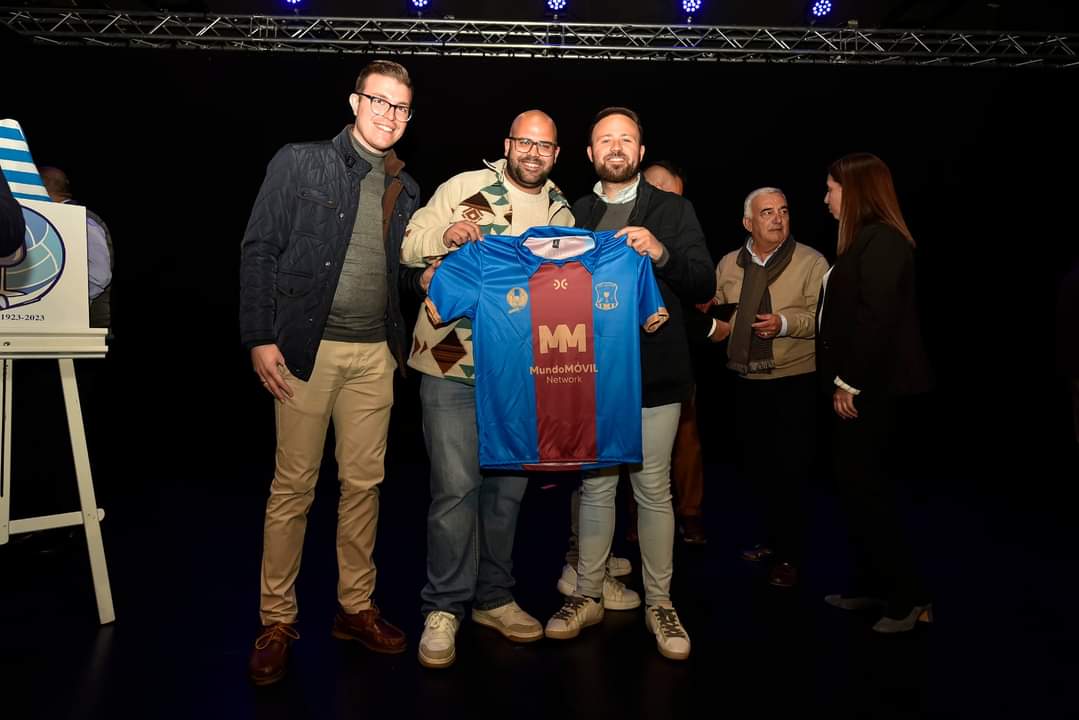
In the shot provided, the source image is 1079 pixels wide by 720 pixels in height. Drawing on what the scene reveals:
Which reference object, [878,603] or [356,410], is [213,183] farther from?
[878,603]

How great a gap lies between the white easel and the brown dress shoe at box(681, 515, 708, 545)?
243cm

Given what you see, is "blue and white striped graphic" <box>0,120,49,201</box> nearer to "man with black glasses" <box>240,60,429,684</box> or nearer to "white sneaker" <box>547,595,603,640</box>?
"man with black glasses" <box>240,60,429,684</box>

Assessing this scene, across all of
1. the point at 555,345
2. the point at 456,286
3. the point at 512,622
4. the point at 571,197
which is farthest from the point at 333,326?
the point at 571,197

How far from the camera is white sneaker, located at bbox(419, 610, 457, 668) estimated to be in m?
Answer: 2.17

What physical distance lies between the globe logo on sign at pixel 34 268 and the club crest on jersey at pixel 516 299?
1.50 m

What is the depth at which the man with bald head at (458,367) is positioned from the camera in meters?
2.24

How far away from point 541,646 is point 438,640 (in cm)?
35

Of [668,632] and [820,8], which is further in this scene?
[820,8]

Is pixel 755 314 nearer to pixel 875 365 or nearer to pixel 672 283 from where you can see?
pixel 875 365

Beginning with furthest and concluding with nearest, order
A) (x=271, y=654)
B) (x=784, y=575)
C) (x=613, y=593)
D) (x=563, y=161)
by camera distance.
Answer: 1. (x=563, y=161)
2. (x=784, y=575)
3. (x=613, y=593)
4. (x=271, y=654)

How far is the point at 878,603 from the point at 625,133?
1.92 meters

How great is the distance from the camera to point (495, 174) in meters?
2.38

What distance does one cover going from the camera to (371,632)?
2275mm

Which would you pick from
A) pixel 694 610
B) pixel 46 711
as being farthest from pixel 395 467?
pixel 46 711
